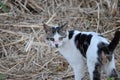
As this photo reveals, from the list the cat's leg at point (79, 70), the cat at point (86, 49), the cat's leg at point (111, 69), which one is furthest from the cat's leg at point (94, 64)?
the cat's leg at point (79, 70)

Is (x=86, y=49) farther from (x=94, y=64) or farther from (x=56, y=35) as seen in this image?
(x=56, y=35)

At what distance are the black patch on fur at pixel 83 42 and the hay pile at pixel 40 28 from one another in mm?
710

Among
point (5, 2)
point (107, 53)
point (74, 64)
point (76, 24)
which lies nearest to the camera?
point (107, 53)

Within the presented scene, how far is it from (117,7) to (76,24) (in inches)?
26.5

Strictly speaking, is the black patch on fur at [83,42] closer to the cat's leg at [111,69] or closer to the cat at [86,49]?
the cat at [86,49]

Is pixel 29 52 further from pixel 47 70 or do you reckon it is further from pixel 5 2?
pixel 5 2

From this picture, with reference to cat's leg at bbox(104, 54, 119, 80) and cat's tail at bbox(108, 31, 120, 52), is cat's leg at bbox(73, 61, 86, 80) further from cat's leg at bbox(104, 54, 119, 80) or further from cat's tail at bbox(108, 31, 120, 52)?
cat's tail at bbox(108, 31, 120, 52)

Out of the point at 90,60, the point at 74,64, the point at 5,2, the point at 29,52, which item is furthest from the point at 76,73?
the point at 5,2

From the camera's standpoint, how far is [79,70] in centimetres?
457

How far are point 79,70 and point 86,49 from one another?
41 cm

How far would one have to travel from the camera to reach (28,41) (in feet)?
18.7

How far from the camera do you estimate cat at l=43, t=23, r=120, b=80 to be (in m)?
4.09

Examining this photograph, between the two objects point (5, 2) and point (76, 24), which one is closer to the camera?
point (76, 24)

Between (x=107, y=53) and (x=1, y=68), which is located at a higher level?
(x=107, y=53)
